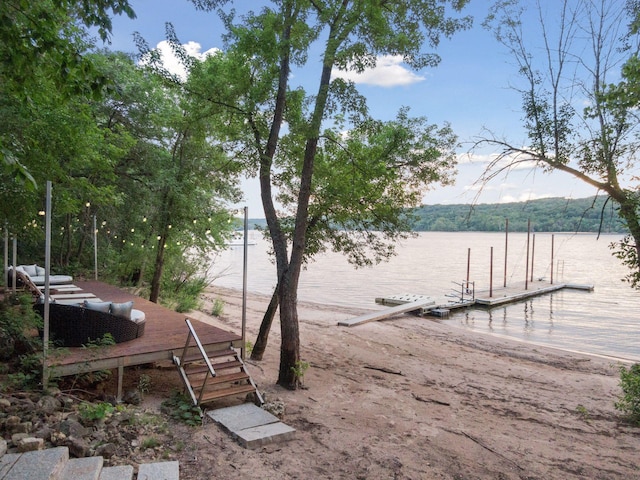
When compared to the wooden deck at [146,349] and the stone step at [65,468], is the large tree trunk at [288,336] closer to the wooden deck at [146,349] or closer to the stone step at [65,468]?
the wooden deck at [146,349]

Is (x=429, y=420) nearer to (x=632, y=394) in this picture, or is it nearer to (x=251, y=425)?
(x=251, y=425)

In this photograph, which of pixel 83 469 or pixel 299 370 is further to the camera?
pixel 299 370

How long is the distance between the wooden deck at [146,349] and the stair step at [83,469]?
6.58 feet

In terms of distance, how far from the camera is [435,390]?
8.11m

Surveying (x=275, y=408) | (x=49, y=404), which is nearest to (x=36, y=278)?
(x=49, y=404)

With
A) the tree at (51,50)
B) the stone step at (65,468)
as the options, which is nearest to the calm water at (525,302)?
the stone step at (65,468)

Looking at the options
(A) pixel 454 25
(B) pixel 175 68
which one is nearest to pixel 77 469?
(B) pixel 175 68

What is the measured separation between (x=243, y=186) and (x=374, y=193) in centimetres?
740

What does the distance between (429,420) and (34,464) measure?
4.83 metres

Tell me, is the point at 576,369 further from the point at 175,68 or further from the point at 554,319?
the point at 175,68

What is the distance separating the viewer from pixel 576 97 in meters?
5.33

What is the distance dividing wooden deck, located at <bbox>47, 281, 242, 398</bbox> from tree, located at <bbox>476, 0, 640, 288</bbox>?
4546 mm

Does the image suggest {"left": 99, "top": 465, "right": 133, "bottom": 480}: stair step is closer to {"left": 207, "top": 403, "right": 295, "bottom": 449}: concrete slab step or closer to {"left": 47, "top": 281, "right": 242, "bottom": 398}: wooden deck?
{"left": 207, "top": 403, "right": 295, "bottom": 449}: concrete slab step

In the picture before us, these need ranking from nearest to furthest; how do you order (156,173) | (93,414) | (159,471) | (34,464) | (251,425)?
(34,464) < (159,471) < (93,414) < (251,425) < (156,173)
